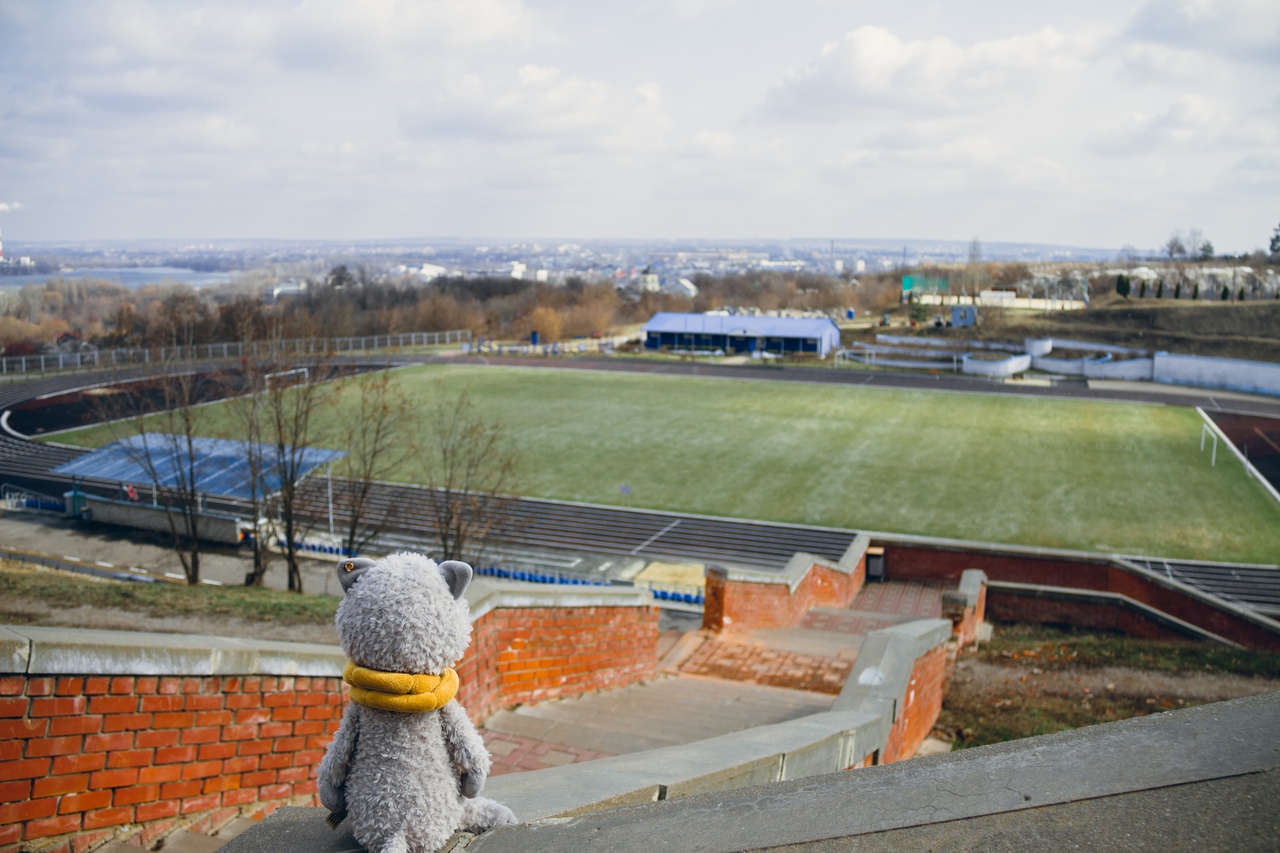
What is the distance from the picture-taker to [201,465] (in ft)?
77.2

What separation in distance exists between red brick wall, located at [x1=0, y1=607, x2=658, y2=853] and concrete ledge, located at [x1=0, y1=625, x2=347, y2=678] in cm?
5

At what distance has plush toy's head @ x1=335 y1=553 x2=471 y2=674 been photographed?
2.71m

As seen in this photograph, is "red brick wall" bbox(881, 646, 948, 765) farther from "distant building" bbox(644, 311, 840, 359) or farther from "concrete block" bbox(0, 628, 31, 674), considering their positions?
"distant building" bbox(644, 311, 840, 359)

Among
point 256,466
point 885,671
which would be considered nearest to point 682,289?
point 256,466

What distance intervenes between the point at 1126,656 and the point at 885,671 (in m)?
6.68

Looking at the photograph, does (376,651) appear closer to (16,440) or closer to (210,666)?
(210,666)

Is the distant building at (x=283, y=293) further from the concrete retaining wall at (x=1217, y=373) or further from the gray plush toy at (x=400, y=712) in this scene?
the gray plush toy at (x=400, y=712)

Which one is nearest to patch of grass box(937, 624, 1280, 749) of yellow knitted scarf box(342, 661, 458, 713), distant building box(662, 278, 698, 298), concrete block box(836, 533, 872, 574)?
concrete block box(836, 533, 872, 574)

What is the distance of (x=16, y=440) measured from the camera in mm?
34438

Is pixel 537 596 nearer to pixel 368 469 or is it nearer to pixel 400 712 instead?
pixel 400 712

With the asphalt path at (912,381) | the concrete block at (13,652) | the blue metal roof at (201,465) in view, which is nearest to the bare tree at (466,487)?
the blue metal roof at (201,465)

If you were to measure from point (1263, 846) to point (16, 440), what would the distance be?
40.3m

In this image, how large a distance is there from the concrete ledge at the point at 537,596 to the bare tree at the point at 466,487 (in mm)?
9845

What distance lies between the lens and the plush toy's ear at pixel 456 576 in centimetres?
283
